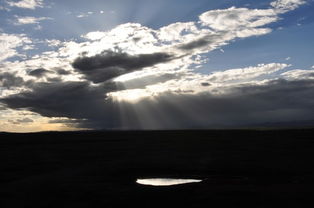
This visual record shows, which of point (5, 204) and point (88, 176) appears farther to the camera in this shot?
point (88, 176)

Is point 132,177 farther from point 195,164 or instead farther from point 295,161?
point 295,161

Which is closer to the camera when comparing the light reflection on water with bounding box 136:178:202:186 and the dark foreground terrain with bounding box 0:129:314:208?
the dark foreground terrain with bounding box 0:129:314:208

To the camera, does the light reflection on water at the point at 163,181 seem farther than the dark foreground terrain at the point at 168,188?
Yes

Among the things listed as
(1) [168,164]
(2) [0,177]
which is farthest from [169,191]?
(2) [0,177]

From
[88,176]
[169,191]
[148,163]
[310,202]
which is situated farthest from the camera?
[148,163]

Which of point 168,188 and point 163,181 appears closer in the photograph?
point 168,188

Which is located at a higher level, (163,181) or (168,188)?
(168,188)

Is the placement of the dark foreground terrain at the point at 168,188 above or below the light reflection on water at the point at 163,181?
above

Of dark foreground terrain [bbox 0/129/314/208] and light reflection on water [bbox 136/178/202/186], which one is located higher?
dark foreground terrain [bbox 0/129/314/208]

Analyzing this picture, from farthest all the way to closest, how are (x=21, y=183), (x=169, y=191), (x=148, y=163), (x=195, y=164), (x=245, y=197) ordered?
(x=148, y=163) < (x=195, y=164) < (x=21, y=183) < (x=169, y=191) < (x=245, y=197)

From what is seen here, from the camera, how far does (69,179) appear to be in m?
32.0

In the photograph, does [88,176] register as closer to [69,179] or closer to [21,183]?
[69,179]

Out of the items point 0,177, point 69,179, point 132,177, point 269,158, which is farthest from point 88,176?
point 269,158

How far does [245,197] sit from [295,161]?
2258 centimetres
